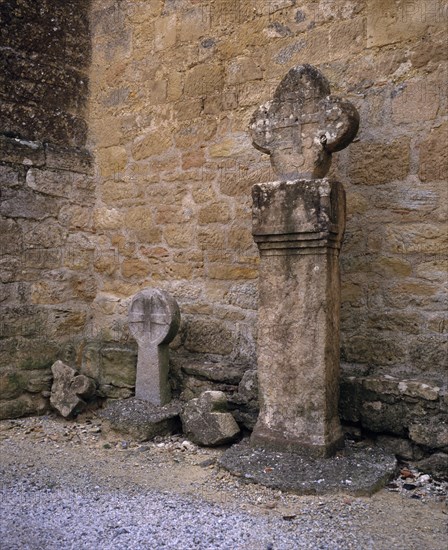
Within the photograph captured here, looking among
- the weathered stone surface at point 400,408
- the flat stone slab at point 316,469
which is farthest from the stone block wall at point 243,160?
the flat stone slab at point 316,469

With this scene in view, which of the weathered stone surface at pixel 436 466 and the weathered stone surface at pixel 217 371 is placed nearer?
the weathered stone surface at pixel 436 466

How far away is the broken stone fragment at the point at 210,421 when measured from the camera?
12.3 feet

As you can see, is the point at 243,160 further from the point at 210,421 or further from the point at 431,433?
the point at 431,433

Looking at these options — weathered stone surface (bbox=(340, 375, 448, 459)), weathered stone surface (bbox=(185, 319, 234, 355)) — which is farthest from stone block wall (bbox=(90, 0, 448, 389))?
weathered stone surface (bbox=(340, 375, 448, 459))

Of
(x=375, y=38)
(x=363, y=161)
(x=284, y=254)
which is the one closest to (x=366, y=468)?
(x=284, y=254)

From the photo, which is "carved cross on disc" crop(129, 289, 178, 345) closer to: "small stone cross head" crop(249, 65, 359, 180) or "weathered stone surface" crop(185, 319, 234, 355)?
"weathered stone surface" crop(185, 319, 234, 355)

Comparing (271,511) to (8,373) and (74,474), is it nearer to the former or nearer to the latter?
(74,474)

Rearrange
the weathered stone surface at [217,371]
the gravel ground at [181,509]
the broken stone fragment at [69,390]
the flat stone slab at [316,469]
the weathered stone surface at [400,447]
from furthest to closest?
the broken stone fragment at [69,390]
the weathered stone surface at [217,371]
the weathered stone surface at [400,447]
the flat stone slab at [316,469]
the gravel ground at [181,509]

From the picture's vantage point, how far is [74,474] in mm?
3414

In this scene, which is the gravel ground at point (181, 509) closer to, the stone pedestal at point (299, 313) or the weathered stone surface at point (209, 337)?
the stone pedestal at point (299, 313)

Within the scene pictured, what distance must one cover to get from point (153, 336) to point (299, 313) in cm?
138

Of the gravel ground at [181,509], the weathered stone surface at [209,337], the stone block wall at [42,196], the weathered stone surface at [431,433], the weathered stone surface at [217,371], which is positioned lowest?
the gravel ground at [181,509]

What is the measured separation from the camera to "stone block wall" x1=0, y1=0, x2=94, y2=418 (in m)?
4.68

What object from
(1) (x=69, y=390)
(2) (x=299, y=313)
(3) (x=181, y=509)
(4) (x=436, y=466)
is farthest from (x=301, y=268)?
(1) (x=69, y=390)
